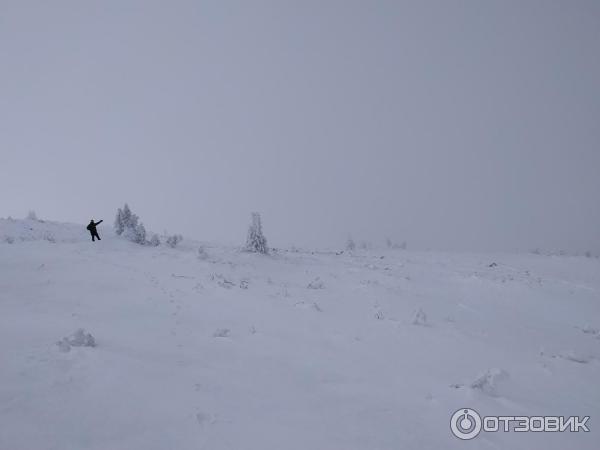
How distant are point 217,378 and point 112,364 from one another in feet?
6.54

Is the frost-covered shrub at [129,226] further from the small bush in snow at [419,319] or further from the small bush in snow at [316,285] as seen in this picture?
the small bush in snow at [419,319]

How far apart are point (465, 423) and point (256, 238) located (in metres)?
21.5

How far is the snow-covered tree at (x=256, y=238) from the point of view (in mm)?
27302

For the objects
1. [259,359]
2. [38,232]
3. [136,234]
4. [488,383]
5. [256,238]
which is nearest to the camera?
[488,383]

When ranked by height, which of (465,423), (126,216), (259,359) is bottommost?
(465,423)

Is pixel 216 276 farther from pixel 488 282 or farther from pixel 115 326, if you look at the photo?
pixel 488 282

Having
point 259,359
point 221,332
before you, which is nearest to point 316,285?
point 221,332

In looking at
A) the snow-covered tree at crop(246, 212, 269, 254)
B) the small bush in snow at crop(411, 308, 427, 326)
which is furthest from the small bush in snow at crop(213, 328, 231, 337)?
the snow-covered tree at crop(246, 212, 269, 254)

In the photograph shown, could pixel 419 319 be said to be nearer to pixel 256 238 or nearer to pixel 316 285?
pixel 316 285

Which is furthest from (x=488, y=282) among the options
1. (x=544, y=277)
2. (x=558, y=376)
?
(x=558, y=376)

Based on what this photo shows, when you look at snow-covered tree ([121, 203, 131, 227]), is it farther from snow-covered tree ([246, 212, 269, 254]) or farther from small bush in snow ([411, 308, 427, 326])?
small bush in snow ([411, 308, 427, 326])

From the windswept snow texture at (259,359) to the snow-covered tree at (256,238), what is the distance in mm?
6117

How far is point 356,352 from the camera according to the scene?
34.6ft

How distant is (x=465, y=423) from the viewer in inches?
285
